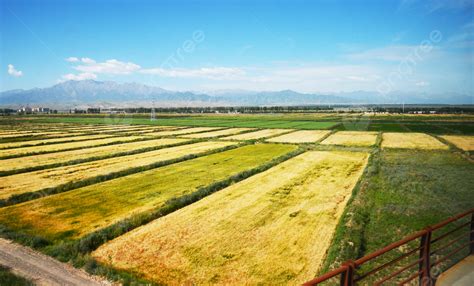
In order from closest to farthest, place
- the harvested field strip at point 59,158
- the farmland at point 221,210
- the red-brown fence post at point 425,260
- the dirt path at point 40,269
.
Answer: the red-brown fence post at point 425,260 → the dirt path at point 40,269 → the farmland at point 221,210 → the harvested field strip at point 59,158

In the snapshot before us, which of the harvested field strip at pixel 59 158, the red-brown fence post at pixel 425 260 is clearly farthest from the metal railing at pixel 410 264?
the harvested field strip at pixel 59 158

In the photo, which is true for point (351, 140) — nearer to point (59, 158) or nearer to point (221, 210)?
point (221, 210)

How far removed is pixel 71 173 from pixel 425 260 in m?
23.9

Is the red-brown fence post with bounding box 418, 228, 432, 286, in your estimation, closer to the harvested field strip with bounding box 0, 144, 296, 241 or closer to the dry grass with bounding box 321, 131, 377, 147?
the harvested field strip with bounding box 0, 144, 296, 241

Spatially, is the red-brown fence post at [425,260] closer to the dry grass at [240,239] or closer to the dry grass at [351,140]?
the dry grass at [240,239]

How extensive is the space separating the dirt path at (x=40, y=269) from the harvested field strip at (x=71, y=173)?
8.05 meters

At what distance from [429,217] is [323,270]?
23.8 feet

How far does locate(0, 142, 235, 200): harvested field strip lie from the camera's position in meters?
19.9

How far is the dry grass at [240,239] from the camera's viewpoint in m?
9.55

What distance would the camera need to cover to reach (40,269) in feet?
32.8

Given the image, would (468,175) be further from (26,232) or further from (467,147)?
(26,232)

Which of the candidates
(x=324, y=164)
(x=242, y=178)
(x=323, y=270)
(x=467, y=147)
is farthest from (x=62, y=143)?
(x=467, y=147)

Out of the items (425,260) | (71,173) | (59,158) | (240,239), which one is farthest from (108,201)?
(59,158)

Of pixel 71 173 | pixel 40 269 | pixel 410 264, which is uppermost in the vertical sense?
pixel 410 264
